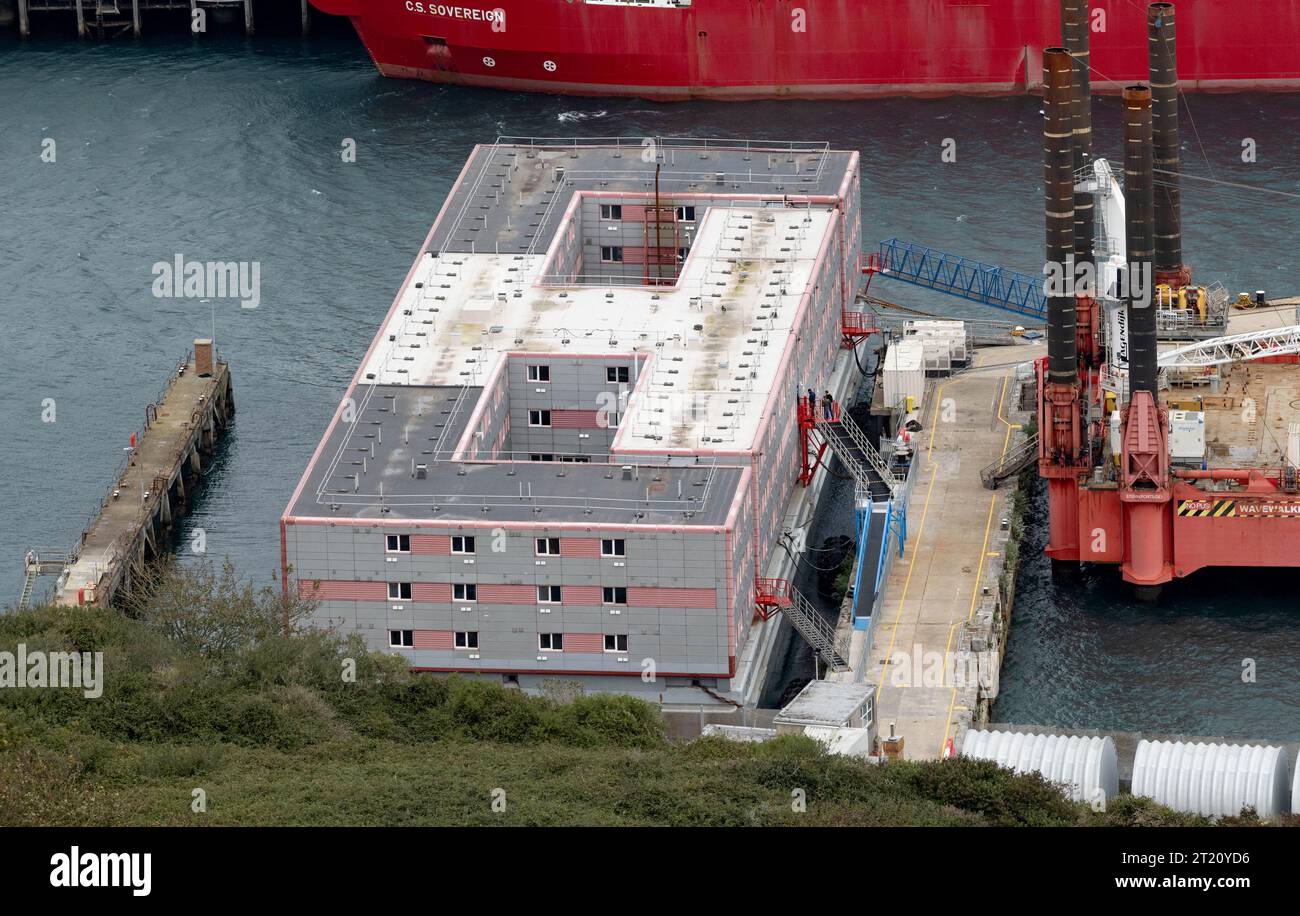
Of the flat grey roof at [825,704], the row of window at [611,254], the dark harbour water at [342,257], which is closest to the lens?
the flat grey roof at [825,704]

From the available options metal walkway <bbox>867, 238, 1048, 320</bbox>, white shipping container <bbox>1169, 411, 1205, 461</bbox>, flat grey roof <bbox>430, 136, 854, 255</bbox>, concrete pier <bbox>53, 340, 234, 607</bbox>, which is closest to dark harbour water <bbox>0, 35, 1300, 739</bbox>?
concrete pier <bbox>53, 340, 234, 607</bbox>

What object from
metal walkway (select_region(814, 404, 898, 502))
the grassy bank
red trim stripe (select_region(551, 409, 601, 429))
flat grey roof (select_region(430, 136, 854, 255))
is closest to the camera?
the grassy bank

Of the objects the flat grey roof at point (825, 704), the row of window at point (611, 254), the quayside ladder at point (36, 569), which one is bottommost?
the quayside ladder at point (36, 569)

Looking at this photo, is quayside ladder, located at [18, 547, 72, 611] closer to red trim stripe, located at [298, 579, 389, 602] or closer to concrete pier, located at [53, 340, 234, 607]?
concrete pier, located at [53, 340, 234, 607]
